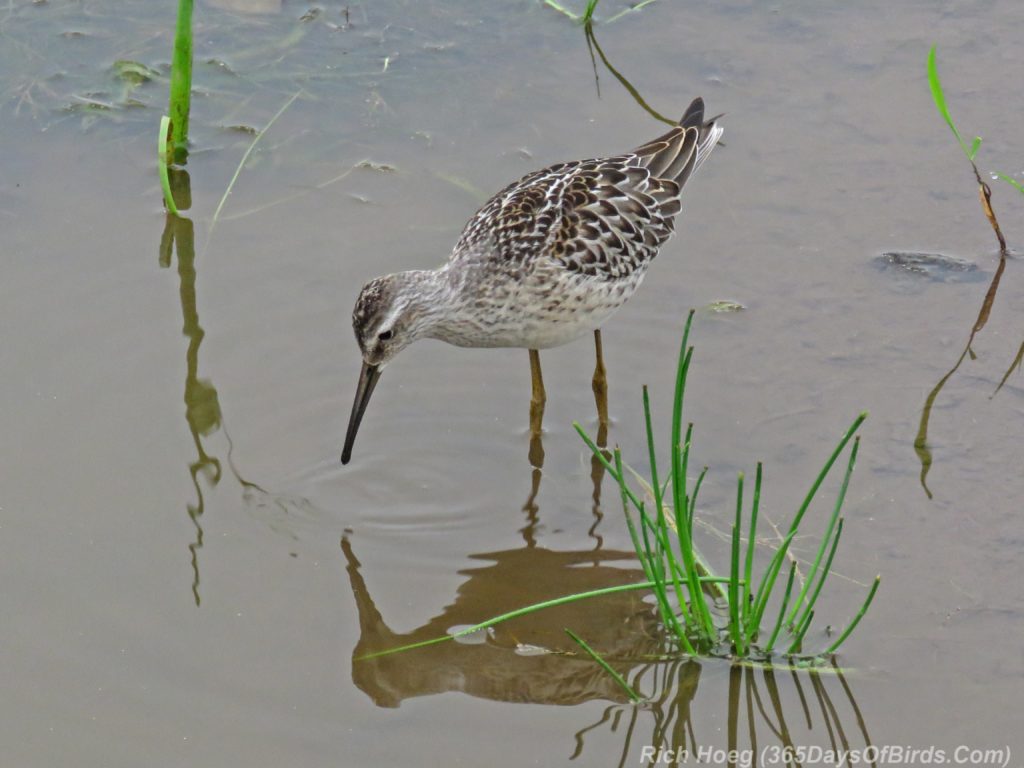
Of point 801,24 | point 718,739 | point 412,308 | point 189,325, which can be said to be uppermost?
point 801,24

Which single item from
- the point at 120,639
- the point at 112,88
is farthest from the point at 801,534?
the point at 112,88

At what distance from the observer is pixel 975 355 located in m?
7.73

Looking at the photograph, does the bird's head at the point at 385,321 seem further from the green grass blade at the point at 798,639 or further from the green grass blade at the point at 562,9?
the green grass blade at the point at 562,9

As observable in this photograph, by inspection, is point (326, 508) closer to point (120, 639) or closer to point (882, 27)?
point (120, 639)

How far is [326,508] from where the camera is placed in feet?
22.3

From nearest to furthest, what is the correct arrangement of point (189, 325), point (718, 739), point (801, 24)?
point (718, 739) → point (189, 325) → point (801, 24)

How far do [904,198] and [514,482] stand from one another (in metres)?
3.43

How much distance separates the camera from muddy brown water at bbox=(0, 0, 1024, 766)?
18.8 feet

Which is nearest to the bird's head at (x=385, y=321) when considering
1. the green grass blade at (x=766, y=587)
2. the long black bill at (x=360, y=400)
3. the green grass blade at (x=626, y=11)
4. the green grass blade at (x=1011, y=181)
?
the long black bill at (x=360, y=400)

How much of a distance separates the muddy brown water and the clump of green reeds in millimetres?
158

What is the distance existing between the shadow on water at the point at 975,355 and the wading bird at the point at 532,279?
1637mm

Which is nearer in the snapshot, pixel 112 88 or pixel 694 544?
pixel 694 544

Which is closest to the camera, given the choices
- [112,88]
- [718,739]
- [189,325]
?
[718,739]

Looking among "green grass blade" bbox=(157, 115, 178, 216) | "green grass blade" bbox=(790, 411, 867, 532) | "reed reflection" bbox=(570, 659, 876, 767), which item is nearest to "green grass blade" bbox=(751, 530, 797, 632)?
"green grass blade" bbox=(790, 411, 867, 532)
